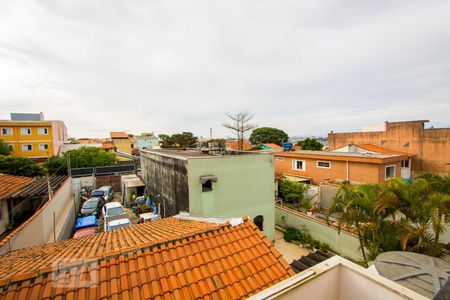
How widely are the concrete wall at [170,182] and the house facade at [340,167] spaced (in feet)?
40.5

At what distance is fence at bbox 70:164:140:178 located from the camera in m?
24.6

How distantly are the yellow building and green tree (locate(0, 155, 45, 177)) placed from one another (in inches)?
528

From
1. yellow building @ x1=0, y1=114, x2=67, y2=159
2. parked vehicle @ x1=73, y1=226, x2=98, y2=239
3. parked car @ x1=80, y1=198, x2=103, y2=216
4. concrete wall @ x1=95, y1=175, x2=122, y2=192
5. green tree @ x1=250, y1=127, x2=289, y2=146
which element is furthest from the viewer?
green tree @ x1=250, y1=127, x2=289, y2=146

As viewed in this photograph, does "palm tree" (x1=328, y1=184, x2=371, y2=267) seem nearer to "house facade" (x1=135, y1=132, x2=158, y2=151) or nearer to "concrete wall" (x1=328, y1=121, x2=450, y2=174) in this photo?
"concrete wall" (x1=328, y1=121, x2=450, y2=174)

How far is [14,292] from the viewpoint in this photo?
2947 mm

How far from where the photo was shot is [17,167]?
62.8 ft

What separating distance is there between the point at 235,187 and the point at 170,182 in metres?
3.77

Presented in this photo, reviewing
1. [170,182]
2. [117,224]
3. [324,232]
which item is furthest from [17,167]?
[324,232]

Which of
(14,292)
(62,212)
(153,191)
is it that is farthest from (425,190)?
(62,212)

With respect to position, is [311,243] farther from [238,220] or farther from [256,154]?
[238,220]

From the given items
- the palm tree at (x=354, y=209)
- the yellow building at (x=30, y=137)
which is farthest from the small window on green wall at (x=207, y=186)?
the yellow building at (x=30, y=137)

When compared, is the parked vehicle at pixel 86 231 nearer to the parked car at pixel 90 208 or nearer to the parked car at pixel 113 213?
the parked car at pixel 113 213

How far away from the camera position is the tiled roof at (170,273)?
312 cm

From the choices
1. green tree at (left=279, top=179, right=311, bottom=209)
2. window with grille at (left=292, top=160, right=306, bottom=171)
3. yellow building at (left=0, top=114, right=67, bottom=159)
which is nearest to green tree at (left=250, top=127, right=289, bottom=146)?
window with grille at (left=292, top=160, right=306, bottom=171)
